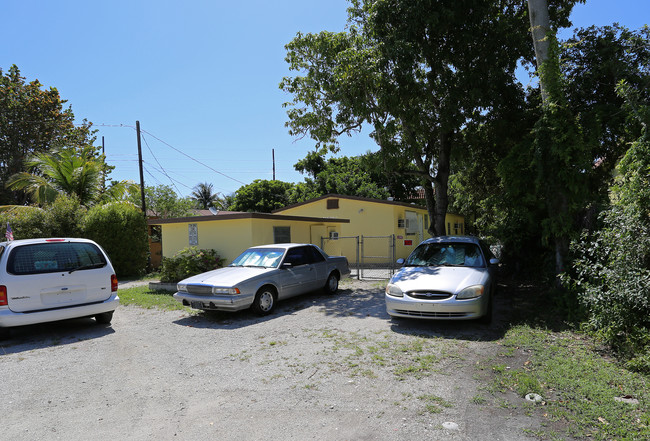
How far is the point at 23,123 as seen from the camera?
21812mm

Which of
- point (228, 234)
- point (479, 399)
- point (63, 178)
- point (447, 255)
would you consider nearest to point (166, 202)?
point (63, 178)

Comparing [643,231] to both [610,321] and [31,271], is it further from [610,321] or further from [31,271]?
[31,271]

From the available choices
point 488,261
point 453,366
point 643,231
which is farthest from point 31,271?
point 643,231

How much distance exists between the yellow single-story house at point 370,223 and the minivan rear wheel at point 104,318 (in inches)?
480

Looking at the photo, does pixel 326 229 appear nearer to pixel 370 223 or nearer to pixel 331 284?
pixel 370 223

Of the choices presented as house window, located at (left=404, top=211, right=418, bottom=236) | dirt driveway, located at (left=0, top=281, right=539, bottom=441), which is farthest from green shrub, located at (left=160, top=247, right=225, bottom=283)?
house window, located at (left=404, top=211, right=418, bottom=236)

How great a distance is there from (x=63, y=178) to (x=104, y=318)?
12.5 metres

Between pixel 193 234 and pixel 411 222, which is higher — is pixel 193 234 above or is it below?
below

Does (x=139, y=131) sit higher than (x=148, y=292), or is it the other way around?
(x=139, y=131)

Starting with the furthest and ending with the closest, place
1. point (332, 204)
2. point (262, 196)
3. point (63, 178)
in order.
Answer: point (262, 196) → point (332, 204) → point (63, 178)

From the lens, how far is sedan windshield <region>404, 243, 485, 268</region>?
7629 millimetres

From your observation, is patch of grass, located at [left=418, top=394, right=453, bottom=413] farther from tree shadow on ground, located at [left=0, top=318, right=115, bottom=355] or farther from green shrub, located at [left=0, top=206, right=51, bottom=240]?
green shrub, located at [left=0, top=206, right=51, bottom=240]

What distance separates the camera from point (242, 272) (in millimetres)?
8445

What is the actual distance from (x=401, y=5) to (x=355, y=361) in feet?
31.5
